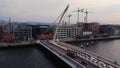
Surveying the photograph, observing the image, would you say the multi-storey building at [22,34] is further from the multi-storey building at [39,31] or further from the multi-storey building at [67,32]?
the multi-storey building at [67,32]

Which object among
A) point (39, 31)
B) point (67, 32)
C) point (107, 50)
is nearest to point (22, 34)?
point (39, 31)

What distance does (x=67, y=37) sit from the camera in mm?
47281

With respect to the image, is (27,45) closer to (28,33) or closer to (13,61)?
(28,33)

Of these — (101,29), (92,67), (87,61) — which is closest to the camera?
(92,67)

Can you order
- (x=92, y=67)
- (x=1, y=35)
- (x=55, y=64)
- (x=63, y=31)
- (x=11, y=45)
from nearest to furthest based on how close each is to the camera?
(x=92, y=67), (x=55, y=64), (x=11, y=45), (x=1, y=35), (x=63, y=31)

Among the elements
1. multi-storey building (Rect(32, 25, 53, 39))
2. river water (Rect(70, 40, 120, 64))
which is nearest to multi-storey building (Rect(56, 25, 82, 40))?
multi-storey building (Rect(32, 25, 53, 39))

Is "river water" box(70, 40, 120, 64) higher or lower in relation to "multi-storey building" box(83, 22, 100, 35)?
lower

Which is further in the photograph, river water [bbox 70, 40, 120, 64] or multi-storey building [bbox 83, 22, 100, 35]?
multi-storey building [bbox 83, 22, 100, 35]

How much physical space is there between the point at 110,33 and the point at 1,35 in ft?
115

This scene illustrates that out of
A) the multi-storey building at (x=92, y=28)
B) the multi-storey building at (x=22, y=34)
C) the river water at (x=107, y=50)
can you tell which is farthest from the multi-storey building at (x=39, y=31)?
the river water at (x=107, y=50)

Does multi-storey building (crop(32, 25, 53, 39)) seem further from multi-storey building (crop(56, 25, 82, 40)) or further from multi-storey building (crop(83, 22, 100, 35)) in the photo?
multi-storey building (crop(83, 22, 100, 35))

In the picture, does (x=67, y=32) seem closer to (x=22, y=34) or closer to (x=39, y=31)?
(x=39, y=31)

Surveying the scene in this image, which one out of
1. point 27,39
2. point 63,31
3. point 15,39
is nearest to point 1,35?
point 15,39

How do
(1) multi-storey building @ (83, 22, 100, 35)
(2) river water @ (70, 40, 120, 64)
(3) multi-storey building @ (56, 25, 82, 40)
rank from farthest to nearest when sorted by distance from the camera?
(1) multi-storey building @ (83, 22, 100, 35), (3) multi-storey building @ (56, 25, 82, 40), (2) river water @ (70, 40, 120, 64)
